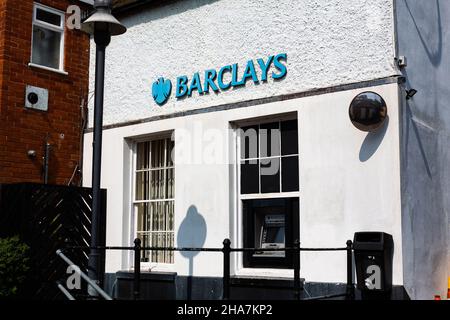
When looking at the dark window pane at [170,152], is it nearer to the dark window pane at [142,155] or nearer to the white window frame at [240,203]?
the dark window pane at [142,155]

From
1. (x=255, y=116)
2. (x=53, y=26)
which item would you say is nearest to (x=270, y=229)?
(x=255, y=116)

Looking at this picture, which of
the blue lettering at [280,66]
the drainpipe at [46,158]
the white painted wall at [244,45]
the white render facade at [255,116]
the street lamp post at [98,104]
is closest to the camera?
the street lamp post at [98,104]

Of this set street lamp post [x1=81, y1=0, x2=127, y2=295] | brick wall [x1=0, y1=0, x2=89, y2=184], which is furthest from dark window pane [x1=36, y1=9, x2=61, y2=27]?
street lamp post [x1=81, y1=0, x2=127, y2=295]

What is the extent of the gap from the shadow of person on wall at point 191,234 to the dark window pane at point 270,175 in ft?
3.44

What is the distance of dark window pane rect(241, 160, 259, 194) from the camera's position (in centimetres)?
854

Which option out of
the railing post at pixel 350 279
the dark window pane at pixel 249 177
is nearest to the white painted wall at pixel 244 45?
the dark window pane at pixel 249 177

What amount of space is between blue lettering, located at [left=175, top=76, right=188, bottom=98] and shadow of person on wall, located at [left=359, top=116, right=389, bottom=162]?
3.06 meters

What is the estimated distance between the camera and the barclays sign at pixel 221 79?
328 inches

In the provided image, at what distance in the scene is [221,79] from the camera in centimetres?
883

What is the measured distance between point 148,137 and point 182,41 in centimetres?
160

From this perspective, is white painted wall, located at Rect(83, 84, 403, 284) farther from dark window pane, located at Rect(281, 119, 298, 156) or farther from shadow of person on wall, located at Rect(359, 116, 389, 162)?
dark window pane, located at Rect(281, 119, 298, 156)

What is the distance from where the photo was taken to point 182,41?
9445 millimetres

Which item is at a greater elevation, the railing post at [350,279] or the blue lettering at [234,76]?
the blue lettering at [234,76]
